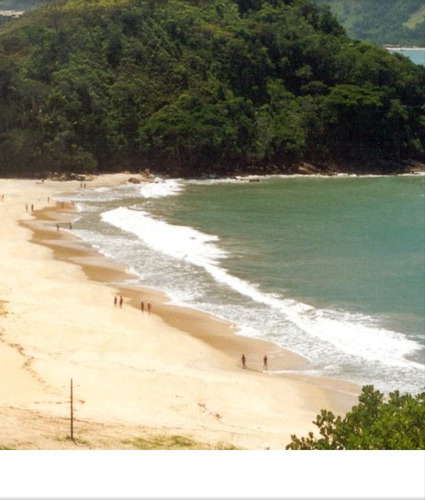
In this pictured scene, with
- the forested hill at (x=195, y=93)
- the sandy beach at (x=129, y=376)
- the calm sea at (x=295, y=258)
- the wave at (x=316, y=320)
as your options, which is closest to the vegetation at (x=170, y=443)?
the sandy beach at (x=129, y=376)

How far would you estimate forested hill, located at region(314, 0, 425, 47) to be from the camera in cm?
12112

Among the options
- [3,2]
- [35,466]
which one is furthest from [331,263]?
[3,2]

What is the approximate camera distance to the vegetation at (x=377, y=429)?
7.77 m

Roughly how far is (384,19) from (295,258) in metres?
97.3

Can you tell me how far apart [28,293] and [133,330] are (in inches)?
218

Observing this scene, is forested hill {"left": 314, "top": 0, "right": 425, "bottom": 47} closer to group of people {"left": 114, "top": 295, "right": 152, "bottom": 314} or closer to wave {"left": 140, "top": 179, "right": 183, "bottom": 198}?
wave {"left": 140, "top": 179, "right": 183, "bottom": 198}

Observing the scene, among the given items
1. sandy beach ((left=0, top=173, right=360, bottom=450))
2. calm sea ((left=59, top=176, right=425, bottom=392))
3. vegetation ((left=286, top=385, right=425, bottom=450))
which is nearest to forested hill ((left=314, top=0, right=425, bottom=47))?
calm sea ((left=59, top=176, right=425, bottom=392))

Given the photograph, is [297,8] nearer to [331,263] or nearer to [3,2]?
[3,2]

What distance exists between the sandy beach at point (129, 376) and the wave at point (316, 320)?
5.59 ft

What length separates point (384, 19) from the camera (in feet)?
408

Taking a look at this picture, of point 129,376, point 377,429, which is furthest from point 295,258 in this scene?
point 377,429

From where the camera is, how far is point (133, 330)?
24578 mm

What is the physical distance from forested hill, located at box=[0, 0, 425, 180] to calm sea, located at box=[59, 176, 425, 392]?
5.77 meters

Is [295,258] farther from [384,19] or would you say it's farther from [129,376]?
[384,19]
